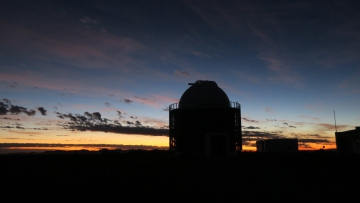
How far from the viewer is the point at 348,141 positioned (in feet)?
129

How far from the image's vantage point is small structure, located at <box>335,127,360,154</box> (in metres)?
36.1

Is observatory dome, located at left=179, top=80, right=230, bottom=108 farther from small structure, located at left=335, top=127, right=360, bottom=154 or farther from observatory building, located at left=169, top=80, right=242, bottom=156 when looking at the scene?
small structure, located at left=335, top=127, right=360, bottom=154

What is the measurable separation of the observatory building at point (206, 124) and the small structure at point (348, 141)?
1527cm

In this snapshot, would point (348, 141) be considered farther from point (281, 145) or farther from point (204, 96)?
point (204, 96)

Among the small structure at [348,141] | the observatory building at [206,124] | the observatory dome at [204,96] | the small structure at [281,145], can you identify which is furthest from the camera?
the small structure at [281,145]

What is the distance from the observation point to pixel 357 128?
37344 mm

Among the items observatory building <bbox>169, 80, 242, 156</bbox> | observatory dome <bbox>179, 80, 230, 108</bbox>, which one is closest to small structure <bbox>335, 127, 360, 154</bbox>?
observatory building <bbox>169, 80, 242, 156</bbox>

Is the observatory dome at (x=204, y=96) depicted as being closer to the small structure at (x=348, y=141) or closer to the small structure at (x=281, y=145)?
the small structure at (x=348, y=141)

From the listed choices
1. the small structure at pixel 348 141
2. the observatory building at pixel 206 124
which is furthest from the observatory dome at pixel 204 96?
the small structure at pixel 348 141

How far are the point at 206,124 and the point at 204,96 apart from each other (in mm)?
3794

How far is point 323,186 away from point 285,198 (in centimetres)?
293

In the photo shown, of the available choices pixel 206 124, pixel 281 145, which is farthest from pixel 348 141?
pixel 206 124

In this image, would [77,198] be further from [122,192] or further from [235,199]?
[235,199]

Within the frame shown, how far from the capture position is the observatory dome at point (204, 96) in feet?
111
